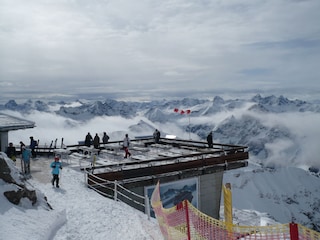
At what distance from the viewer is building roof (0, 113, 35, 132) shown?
18.7 m

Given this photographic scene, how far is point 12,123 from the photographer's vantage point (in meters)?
19.2

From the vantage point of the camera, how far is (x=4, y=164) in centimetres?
1116

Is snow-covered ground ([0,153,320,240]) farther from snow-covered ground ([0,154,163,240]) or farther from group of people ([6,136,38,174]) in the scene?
group of people ([6,136,38,174])

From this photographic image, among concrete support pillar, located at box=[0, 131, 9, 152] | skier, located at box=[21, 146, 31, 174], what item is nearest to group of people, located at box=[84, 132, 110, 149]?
concrete support pillar, located at box=[0, 131, 9, 152]

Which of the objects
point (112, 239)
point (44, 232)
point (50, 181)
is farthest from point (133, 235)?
point (50, 181)

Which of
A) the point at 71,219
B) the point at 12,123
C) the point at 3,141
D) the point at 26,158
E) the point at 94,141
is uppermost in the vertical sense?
the point at 12,123

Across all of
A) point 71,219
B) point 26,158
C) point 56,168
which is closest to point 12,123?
point 26,158

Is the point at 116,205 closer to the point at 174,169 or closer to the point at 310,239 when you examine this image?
the point at 174,169

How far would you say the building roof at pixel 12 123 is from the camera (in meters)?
18.7

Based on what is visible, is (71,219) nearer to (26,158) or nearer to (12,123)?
(26,158)

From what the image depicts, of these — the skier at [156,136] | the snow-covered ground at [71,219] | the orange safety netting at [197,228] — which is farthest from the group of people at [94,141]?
the orange safety netting at [197,228]

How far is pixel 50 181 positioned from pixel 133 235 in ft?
23.2

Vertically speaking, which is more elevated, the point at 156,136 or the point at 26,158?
the point at 26,158

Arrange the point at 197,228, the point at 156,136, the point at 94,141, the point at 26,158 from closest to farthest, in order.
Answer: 1. the point at 197,228
2. the point at 26,158
3. the point at 94,141
4. the point at 156,136
